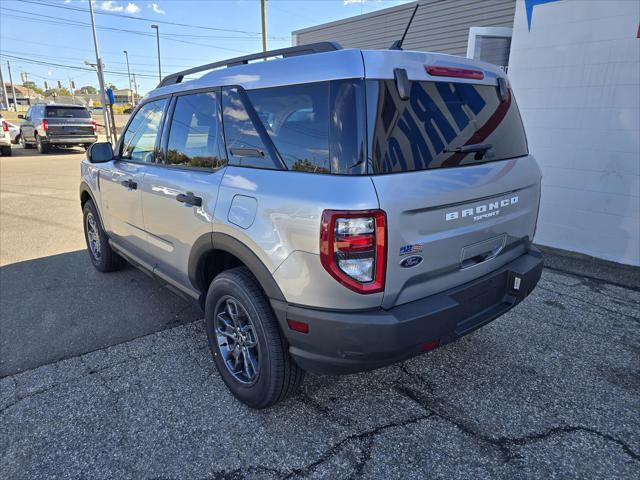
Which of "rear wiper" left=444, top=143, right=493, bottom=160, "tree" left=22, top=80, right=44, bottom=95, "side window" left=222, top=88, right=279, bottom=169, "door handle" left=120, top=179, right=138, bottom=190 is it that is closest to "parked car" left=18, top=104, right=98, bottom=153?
"door handle" left=120, top=179, right=138, bottom=190

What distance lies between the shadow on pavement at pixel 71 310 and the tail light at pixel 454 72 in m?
2.20

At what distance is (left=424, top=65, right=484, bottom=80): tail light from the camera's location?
86.5 inches

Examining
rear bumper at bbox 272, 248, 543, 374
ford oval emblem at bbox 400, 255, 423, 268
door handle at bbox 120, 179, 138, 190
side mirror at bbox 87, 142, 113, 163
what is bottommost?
rear bumper at bbox 272, 248, 543, 374

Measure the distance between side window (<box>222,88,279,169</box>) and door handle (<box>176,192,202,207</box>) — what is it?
33cm

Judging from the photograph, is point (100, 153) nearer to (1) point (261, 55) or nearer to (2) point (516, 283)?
(1) point (261, 55)

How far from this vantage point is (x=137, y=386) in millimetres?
2773

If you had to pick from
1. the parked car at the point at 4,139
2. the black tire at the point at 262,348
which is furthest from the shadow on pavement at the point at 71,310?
the parked car at the point at 4,139

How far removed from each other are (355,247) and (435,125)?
0.81 metres

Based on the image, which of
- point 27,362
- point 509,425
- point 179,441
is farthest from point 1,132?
point 509,425

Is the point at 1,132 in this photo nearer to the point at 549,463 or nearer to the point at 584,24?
the point at 584,24

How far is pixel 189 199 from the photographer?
2.71 meters

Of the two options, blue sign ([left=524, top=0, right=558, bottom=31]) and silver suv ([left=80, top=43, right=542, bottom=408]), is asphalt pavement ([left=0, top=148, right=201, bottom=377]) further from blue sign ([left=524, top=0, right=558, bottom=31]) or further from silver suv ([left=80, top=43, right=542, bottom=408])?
blue sign ([left=524, top=0, right=558, bottom=31])

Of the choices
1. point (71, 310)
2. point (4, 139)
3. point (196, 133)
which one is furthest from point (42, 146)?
point (196, 133)

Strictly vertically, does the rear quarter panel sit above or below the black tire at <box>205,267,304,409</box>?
above
